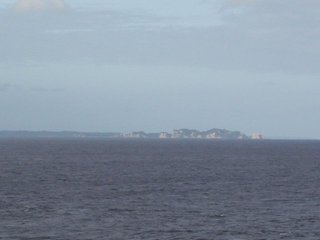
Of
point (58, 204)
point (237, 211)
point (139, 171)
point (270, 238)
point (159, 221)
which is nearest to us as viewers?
point (270, 238)

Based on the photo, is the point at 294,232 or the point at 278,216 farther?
the point at 278,216

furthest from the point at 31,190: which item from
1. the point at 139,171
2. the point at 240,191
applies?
the point at 139,171

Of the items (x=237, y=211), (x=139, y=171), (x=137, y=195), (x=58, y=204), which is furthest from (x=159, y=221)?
(x=139, y=171)

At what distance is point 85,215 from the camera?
5881 centimetres

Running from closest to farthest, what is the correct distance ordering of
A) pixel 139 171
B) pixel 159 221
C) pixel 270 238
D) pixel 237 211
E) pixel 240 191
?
pixel 270 238 < pixel 159 221 < pixel 237 211 < pixel 240 191 < pixel 139 171

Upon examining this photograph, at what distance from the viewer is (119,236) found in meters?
49.2

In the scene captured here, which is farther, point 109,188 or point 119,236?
point 109,188

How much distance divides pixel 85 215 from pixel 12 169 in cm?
6135

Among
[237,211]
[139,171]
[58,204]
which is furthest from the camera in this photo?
[139,171]

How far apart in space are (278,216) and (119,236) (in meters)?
15.0

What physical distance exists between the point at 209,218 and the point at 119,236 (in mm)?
10333

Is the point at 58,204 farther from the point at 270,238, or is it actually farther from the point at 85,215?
the point at 270,238

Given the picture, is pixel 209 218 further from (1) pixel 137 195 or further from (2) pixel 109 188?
(2) pixel 109 188

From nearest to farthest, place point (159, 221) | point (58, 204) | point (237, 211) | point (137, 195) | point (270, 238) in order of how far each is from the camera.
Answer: point (270, 238) → point (159, 221) → point (237, 211) → point (58, 204) → point (137, 195)
